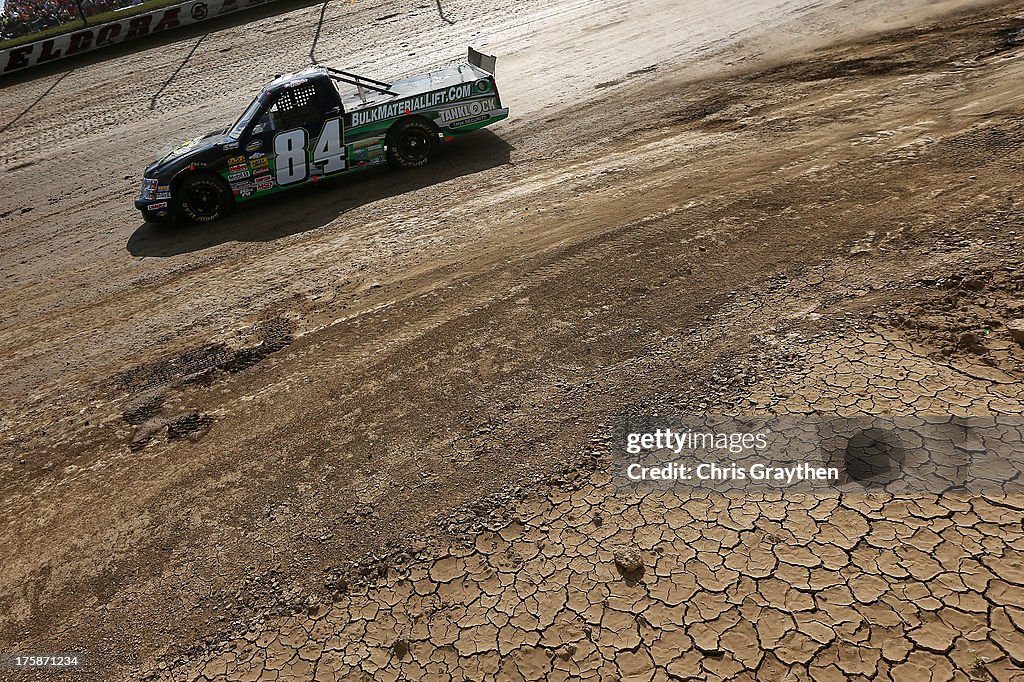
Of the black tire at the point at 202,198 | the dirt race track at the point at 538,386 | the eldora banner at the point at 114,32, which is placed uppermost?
the eldora banner at the point at 114,32

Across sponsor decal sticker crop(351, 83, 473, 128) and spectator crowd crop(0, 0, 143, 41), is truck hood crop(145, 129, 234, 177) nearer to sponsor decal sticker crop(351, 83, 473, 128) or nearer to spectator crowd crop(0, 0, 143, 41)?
sponsor decal sticker crop(351, 83, 473, 128)

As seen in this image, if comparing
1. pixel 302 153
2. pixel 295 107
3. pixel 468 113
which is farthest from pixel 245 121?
pixel 468 113

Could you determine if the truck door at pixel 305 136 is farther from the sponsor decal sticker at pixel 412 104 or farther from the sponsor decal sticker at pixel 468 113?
the sponsor decal sticker at pixel 468 113

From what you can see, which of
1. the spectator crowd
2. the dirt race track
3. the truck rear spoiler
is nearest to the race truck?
the truck rear spoiler

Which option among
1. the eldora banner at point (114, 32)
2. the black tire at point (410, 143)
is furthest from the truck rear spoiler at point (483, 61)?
the eldora banner at point (114, 32)

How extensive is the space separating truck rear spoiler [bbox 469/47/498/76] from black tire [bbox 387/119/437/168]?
125 cm

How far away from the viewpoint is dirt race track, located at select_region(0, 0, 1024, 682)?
127 inches

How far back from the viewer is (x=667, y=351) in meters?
4.81

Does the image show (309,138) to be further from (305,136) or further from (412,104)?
(412,104)

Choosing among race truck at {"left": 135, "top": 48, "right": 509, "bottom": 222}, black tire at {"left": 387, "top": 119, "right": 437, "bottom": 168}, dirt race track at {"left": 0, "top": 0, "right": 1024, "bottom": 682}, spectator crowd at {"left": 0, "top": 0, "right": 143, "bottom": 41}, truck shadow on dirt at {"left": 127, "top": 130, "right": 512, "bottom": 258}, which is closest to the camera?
dirt race track at {"left": 0, "top": 0, "right": 1024, "bottom": 682}

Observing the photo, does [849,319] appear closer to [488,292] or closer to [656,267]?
[656,267]

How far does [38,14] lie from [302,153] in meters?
15.3

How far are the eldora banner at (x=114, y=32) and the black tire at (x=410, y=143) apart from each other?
13.0 m

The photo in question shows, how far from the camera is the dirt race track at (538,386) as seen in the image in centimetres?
323
